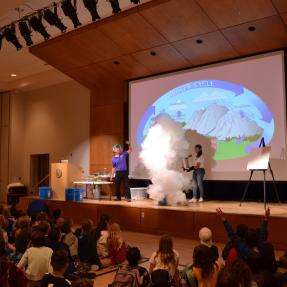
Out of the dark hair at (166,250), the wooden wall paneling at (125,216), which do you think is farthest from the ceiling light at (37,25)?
the dark hair at (166,250)

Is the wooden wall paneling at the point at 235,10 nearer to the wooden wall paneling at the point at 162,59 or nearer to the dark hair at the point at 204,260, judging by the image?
the wooden wall paneling at the point at 162,59

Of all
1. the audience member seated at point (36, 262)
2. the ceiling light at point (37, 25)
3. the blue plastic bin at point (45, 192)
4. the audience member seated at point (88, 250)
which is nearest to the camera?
the audience member seated at point (36, 262)

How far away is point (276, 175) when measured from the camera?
7.19m

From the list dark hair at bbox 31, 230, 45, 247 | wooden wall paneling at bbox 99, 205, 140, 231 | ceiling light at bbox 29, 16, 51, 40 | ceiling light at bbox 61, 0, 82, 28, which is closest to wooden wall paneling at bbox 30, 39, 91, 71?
ceiling light at bbox 29, 16, 51, 40

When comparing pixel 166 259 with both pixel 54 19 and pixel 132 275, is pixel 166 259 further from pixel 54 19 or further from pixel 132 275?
pixel 54 19

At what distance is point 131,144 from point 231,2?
430 centimetres

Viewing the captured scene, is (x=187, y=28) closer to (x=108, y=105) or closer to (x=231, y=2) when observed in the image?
(x=231, y=2)

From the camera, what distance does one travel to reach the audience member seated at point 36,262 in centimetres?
335

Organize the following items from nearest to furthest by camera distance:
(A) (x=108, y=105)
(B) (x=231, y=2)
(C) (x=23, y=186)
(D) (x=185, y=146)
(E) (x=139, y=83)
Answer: (B) (x=231, y=2), (D) (x=185, y=146), (E) (x=139, y=83), (A) (x=108, y=105), (C) (x=23, y=186)

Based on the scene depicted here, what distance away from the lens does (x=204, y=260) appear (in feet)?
8.33

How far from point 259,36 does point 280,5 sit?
836 millimetres

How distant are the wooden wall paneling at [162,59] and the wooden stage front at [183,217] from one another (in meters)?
3.36

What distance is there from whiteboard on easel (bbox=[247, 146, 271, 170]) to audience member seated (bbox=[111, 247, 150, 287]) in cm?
390

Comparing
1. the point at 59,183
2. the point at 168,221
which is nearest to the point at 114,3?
the point at 168,221
